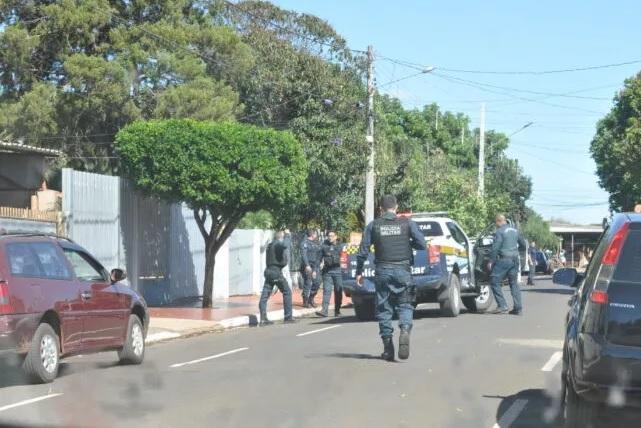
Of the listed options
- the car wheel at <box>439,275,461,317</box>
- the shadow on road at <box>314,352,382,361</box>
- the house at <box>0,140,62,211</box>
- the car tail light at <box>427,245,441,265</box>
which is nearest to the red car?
the shadow on road at <box>314,352,382,361</box>

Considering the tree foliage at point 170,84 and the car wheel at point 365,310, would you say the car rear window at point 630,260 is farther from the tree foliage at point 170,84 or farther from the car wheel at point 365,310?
the tree foliage at point 170,84

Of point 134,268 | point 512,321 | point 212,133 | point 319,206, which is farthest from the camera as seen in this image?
point 319,206

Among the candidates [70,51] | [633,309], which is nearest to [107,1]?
[70,51]

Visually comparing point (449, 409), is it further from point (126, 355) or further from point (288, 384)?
point (126, 355)

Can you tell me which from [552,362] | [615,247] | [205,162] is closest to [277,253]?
[205,162]

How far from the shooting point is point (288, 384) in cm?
976

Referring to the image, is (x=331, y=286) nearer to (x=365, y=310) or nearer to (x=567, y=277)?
(x=365, y=310)

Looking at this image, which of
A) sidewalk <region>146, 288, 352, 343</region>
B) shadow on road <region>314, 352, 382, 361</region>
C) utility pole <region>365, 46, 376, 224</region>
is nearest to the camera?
shadow on road <region>314, 352, 382, 361</region>

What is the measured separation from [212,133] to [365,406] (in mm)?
11411

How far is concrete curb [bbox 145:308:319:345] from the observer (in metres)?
15.5

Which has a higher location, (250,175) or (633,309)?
(250,175)

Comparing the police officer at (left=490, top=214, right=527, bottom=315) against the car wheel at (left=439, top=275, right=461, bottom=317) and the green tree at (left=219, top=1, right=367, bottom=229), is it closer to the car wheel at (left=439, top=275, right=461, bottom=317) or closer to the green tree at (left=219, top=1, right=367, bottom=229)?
the car wheel at (left=439, top=275, right=461, bottom=317)

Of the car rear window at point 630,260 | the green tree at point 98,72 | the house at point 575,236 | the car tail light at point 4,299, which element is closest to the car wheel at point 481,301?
the car tail light at point 4,299

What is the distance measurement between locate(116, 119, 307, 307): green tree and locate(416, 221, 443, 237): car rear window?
2891 mm
